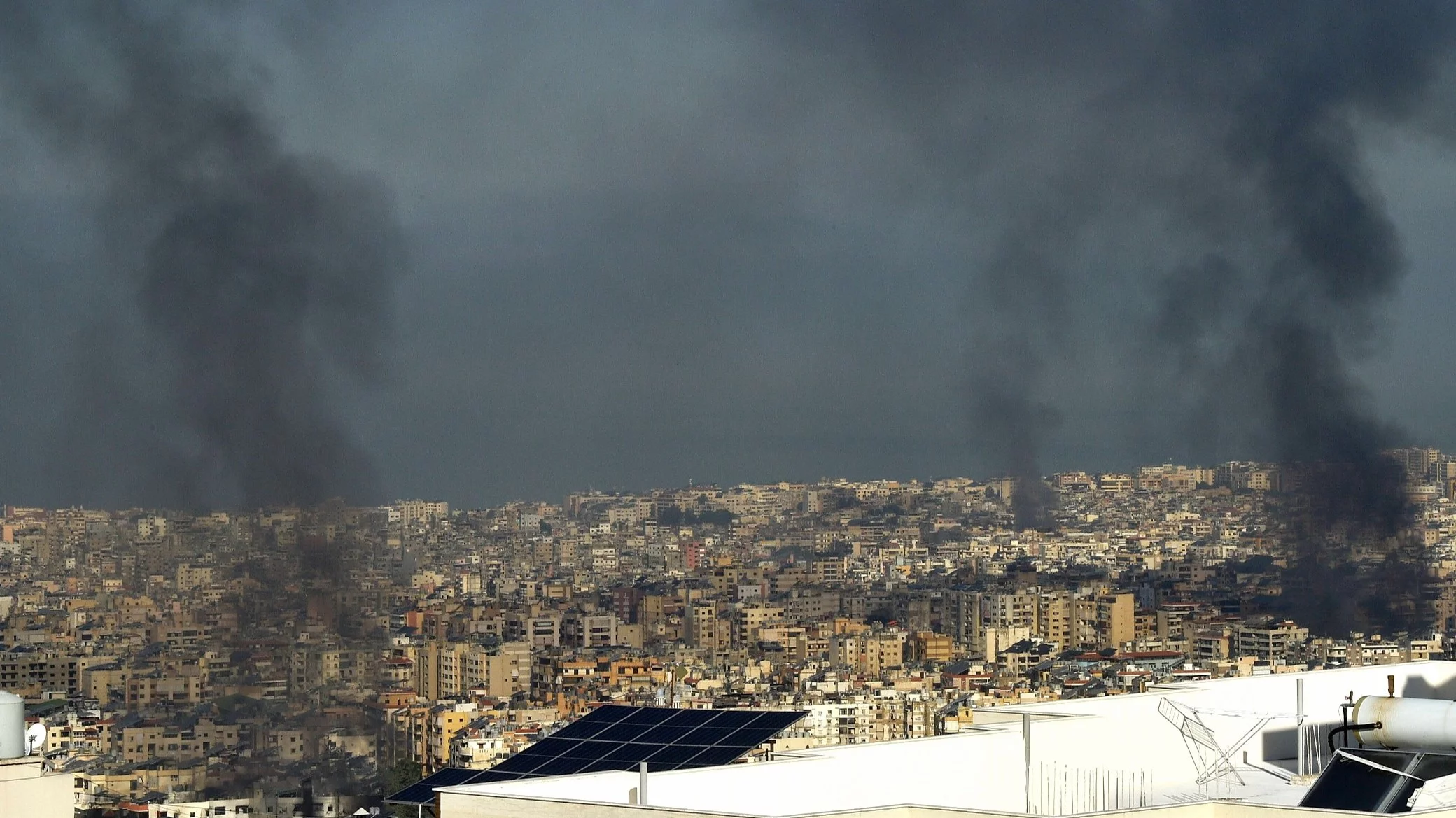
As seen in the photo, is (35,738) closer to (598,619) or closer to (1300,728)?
(1300,728)

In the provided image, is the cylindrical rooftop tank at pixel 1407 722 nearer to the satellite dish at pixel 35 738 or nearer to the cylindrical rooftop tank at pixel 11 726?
the cylindrical rooftop tank at pixel 11 726

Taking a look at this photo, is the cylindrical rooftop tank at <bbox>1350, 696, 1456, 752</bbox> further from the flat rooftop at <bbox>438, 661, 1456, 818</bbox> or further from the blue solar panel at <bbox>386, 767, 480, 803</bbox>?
the blue solar panel at <bbox>386, 767, 480, 803</bbox>

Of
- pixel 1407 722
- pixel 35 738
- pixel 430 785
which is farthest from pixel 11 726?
pixel 1407 722

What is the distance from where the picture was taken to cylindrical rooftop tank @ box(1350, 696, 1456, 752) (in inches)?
352

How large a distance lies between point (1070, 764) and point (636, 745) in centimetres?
324

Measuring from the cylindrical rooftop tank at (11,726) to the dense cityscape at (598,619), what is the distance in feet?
90.5

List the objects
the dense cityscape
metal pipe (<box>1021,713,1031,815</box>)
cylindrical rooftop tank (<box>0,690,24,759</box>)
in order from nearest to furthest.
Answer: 1. cylindrical rooftop tank (<box>0,690,24,759</box>)
2. metal pipe (<box>1021,713,1031,815</box>)
3. the dense cityscape

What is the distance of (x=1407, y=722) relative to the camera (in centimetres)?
910

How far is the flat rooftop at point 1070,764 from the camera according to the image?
956 centimetres

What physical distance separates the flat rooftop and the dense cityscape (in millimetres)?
23993

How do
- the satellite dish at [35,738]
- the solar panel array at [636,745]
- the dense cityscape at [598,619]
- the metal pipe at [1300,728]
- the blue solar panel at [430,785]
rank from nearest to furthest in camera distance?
the satellite dish at [35,738] → the blue solar panel at [430,785] → the metal pipe at [1300,728] → the solar panel array at [636,745] → the dense cityscape at [598,619]

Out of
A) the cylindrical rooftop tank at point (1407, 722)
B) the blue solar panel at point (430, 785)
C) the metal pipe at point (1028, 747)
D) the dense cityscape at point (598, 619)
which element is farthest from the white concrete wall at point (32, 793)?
the dense cityscape at point (598, 619)

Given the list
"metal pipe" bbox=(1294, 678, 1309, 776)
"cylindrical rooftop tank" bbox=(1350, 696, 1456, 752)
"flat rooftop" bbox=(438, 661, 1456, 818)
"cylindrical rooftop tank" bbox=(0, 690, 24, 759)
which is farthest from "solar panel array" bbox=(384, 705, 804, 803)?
"cylindrical rooftop tank" bbox=(1350, 696, 1456, 752)

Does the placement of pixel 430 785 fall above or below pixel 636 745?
below
